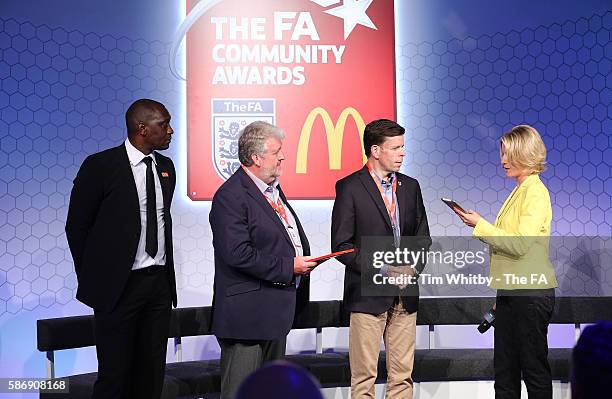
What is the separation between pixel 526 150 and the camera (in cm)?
351

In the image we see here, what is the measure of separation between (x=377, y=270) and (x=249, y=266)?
31.2 inches

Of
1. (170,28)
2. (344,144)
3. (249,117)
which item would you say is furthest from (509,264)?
(170,28)

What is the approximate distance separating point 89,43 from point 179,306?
178 centimetres

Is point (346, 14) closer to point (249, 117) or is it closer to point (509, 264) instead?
point (249, 117)

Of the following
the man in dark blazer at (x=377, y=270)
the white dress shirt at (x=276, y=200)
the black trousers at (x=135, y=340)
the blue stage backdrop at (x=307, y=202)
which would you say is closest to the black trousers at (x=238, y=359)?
the black trousers at (x=135, y=340)

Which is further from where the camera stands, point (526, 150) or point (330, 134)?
point (330, 134)

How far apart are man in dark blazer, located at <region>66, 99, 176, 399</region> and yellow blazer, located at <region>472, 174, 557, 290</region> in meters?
1.47

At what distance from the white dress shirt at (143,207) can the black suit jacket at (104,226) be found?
0.04 meters

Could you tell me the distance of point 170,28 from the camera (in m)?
4.97

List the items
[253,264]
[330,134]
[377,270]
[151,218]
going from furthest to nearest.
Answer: [330,134] < [377,270] < [151,218] < [253,264]

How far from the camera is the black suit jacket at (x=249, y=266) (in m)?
3.24

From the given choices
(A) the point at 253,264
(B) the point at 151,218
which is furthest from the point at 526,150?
(B) the point at 151,218

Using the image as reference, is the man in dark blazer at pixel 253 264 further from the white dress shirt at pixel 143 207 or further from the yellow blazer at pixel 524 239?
the yellow blazer at pixel 524 239

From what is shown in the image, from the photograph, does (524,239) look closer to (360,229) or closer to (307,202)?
(360,229)
